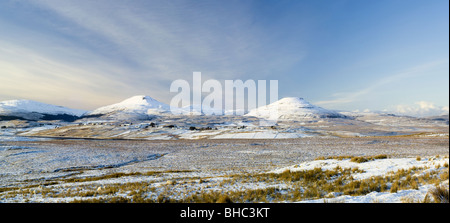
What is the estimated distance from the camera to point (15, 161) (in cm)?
2844

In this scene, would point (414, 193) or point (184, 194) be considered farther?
point (184, 194)

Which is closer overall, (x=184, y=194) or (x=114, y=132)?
(x=184, y=194)

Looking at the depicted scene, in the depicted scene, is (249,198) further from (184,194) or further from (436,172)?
(436,172)

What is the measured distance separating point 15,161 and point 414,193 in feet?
142

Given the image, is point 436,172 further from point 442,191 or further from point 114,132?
point 114,132
